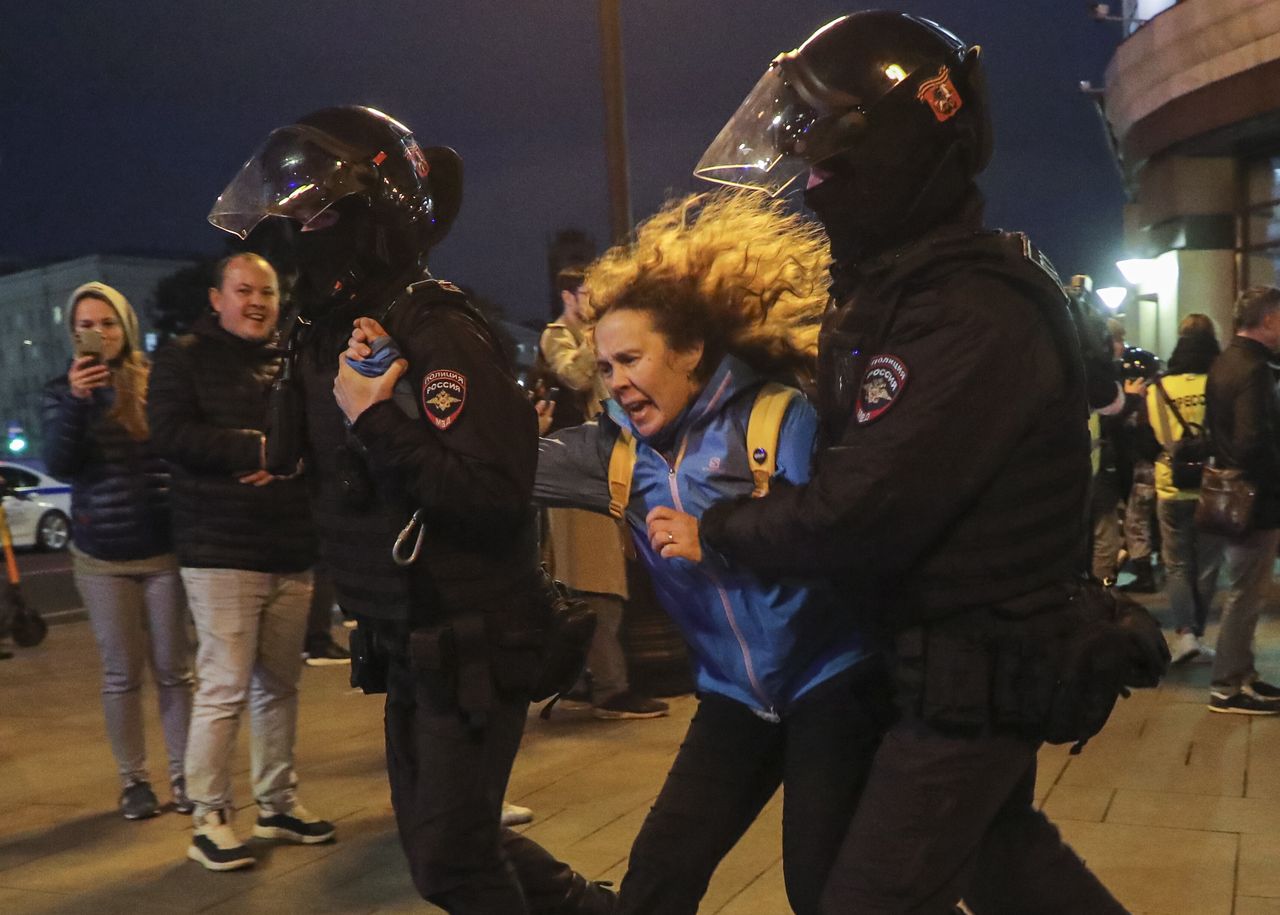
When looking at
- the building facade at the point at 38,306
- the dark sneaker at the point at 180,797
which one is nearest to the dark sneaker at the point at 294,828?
the dark sneaker at the point at 180,797

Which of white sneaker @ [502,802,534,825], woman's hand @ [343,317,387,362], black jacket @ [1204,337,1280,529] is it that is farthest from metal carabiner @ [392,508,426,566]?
black jacket @ [1204,337,1280,529]

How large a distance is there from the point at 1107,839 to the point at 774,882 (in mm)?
1171

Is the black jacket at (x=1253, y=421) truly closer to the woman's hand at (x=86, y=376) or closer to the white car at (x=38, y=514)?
the woman's hand at (x=86, y=376)

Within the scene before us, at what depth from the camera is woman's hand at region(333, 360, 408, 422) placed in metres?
2.92

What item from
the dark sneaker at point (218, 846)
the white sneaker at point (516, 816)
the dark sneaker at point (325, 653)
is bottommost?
the dark sneaker at point (325, 653)

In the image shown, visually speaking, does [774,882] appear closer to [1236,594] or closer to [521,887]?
[521,887]

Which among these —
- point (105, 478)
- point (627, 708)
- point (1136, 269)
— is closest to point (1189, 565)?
point (627, 708)

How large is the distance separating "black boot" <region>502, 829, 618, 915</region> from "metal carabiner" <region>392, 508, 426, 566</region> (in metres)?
0.72

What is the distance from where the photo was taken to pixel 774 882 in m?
4.30

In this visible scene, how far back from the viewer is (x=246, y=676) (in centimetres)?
488

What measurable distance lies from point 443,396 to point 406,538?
0.31 meters

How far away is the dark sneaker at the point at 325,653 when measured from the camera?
909cm

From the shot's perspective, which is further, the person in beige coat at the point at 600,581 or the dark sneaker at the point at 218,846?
the person in beige coat at the point at 600,581

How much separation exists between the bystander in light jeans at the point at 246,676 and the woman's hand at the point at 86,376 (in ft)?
2.79
